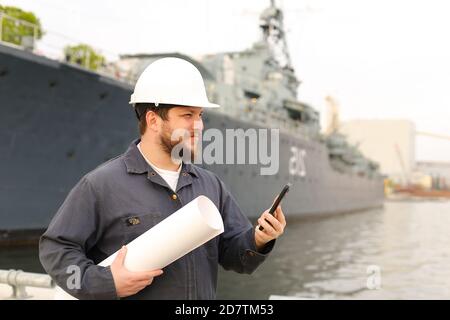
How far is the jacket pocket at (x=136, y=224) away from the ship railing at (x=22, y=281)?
2229 mm

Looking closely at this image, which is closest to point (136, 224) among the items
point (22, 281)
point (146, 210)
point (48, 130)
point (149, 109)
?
point (146, 210)

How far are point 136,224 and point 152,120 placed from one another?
1.31 ft

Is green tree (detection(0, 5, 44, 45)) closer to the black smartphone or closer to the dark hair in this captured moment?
the dark hair

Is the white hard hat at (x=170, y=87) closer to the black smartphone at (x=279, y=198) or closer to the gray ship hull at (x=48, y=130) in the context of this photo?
the black smartphone at (x=279, y=198)

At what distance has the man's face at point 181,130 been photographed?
178 cm

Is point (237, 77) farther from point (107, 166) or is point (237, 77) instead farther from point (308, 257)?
point (107, 166)

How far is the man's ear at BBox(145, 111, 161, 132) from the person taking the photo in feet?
5.95

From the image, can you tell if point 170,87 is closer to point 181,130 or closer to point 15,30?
point 181,130

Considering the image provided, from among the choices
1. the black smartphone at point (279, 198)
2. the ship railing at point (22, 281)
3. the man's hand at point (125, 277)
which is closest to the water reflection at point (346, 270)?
the ship railing at point (22, 281)

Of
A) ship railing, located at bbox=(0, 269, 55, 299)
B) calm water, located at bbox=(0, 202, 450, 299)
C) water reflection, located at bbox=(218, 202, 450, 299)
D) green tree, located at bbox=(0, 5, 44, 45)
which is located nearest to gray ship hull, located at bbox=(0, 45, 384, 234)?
green tree, located at bbox=(0, 5, 44, 45)

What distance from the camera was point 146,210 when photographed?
172 cm

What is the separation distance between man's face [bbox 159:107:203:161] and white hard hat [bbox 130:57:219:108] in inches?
1.6
